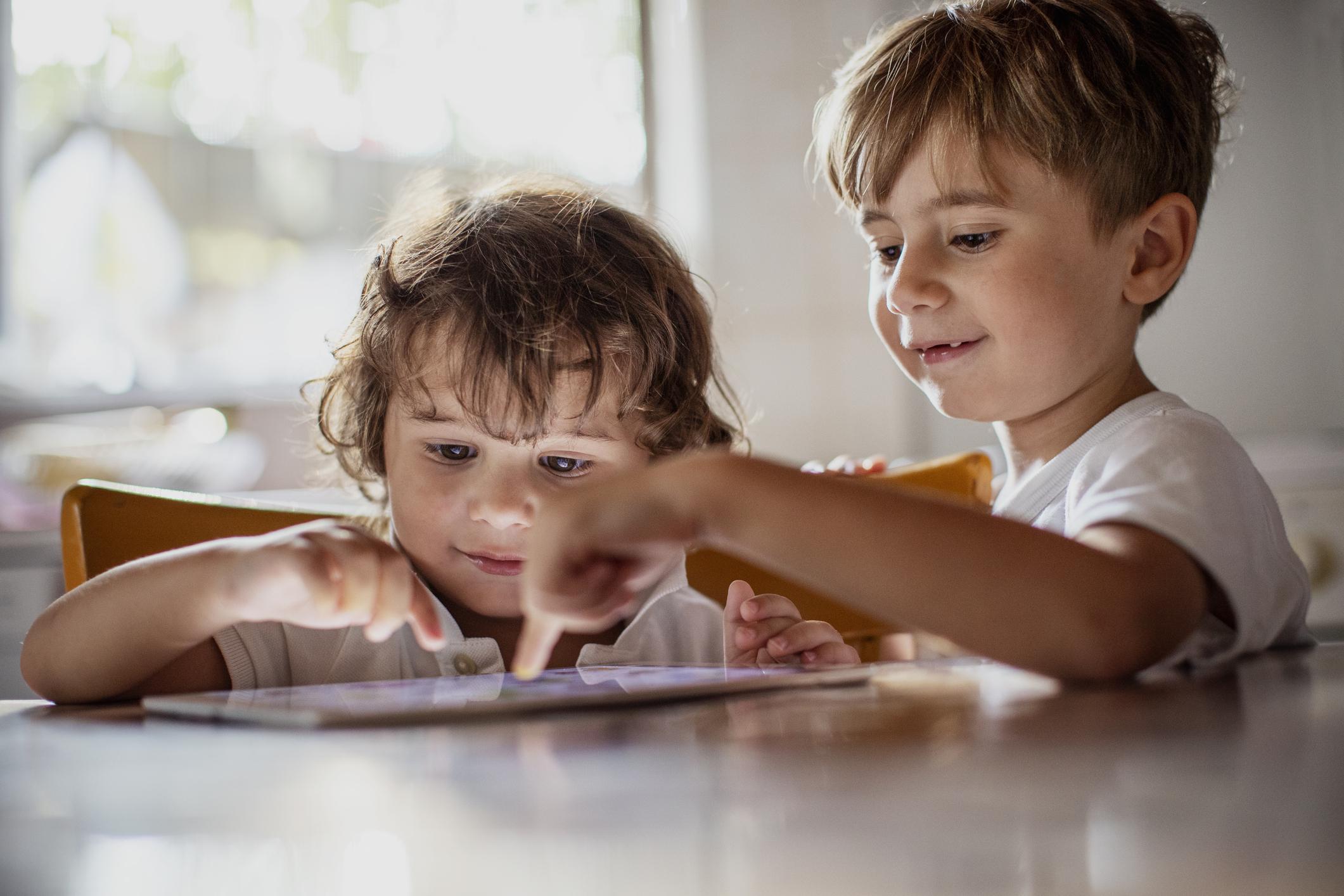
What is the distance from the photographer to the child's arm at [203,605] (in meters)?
0.60

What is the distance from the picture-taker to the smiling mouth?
990 mm

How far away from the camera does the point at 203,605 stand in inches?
26.5

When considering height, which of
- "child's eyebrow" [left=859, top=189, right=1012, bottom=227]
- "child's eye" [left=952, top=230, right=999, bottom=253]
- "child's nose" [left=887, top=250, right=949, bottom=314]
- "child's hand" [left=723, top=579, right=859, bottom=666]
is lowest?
"child's hand" [left=723, top=579, right=859, bottom=666]

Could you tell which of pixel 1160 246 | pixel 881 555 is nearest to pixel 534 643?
pixel 881 555

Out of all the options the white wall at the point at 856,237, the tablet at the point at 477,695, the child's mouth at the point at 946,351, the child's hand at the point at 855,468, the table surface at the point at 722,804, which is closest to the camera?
the table surface at the point at 722,804

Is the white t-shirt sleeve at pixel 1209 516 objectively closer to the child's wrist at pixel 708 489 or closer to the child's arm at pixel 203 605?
the child's wrist at pixel 708 489

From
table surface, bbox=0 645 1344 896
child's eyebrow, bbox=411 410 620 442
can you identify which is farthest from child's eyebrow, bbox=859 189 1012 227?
table surface, bbox=0 645 1344 896

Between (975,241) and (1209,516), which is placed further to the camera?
(975,241)

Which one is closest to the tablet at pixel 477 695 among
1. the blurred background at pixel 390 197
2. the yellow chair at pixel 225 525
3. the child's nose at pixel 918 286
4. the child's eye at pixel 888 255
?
the yellow chair at pixel 225 525

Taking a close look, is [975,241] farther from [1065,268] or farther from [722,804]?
[722,804]

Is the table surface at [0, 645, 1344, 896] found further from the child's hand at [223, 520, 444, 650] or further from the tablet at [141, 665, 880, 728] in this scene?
the child's hand at [223, 520, 444, 650]

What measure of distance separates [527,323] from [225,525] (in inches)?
12.5

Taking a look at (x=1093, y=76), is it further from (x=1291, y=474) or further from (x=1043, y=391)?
(x=1291, y=474)

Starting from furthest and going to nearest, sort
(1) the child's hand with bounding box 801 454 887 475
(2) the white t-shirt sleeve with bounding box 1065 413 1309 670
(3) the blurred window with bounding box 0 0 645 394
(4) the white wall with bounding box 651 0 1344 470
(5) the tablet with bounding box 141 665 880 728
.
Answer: (3) the blurred window with bounding box 0 0 645 394, (4) the white wall with bounding box 651 0 1344 470, (1) the child's hand with bounding box 801 454 887 475, (2) the white t-shirt sleeve with bounding box 1065 413 1309 670, (5) the tablet with bounding box 141 665 880 728
